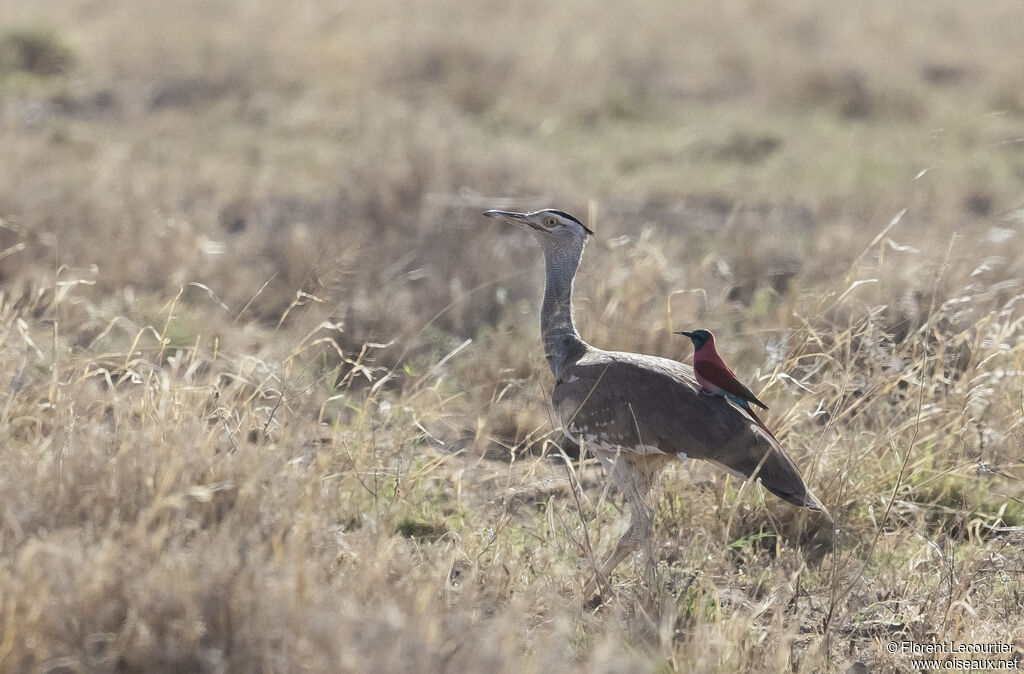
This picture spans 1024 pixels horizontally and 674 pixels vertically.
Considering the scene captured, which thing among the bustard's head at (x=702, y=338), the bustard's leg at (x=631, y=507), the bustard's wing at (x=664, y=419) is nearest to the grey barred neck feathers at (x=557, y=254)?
the bustard's wing at (x=664, y=419)

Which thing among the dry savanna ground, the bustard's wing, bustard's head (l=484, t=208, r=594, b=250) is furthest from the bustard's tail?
bustard's head (l=484, t=208, r=594, b=250)

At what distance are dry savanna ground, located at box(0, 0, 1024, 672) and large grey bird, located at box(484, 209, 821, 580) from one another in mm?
133

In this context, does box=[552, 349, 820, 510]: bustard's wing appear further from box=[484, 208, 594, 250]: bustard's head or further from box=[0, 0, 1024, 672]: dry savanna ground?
box=[484, 208, 594, 250]: bustard's head

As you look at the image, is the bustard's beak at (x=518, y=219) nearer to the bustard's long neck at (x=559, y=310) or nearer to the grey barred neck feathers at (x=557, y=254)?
the grey barred neck feathers at (x=557, y=254)

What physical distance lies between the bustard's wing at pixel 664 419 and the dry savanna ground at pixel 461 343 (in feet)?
0.53

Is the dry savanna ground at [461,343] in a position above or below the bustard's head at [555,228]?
below

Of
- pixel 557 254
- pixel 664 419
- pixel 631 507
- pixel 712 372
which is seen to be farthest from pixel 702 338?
pixel 557 254

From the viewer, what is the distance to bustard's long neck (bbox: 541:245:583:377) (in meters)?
4.01

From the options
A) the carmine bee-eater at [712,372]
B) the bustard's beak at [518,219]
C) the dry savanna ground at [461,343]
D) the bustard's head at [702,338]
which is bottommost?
the dry savanna ground at [461,343]

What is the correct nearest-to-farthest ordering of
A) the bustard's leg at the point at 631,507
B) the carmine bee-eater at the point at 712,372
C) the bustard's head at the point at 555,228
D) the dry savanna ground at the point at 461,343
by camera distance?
1. the dry savanna ground at the point at 461,343
2. the carmine bee-eater at the point at 712,372
3. the bustard's leg at the point at 631,507
4. the bustard's head at the point at 555,228

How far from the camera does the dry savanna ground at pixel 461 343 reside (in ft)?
8.90

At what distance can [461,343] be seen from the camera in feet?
18.5

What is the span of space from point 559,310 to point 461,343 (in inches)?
63.8

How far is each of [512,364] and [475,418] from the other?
460mm
